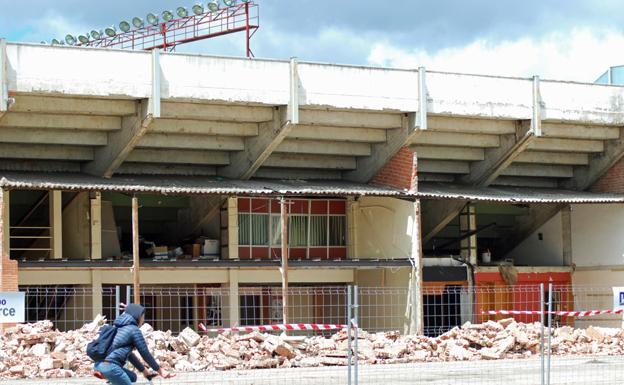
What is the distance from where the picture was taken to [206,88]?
35250mm

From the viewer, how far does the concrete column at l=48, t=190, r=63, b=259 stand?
3594 cm

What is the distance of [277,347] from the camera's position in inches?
1121

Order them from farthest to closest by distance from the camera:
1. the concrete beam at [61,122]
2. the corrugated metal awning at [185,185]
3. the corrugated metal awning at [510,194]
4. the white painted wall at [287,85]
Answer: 1. the corrugated metal awning at [510,194]
2. the concrete beam at [61,122]
3. the white painted wall at [287,85]
4. the corrugated metal awning at [185,185]

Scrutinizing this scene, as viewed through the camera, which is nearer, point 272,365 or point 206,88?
point 272,365

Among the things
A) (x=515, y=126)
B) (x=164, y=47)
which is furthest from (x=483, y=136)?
(x=164, y=47)

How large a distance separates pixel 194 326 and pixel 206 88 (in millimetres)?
6692

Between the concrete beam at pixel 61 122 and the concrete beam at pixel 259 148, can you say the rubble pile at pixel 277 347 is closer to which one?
the concrete beam at pixel 259 148

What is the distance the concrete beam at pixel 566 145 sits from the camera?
42.1m

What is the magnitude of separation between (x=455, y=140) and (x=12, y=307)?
18842 mm

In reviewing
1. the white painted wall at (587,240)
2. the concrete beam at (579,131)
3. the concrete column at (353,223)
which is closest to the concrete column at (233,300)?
the concrete column at (353,223)

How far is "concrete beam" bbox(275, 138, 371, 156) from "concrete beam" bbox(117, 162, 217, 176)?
7.76ft

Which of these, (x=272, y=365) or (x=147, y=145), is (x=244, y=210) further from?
(x=272, y=365)

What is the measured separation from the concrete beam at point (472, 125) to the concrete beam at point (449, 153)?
1.19 m

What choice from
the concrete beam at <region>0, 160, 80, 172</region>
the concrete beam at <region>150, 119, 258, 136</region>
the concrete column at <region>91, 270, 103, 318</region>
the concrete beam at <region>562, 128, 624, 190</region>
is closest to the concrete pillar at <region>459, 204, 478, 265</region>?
the concrete beam at <region>562, 128, 624, 190</region>
